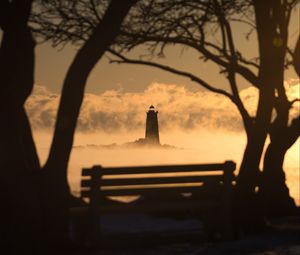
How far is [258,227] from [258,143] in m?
1.84

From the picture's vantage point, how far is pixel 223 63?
58.1ft

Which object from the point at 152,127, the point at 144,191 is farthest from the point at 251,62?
the point at 152,127

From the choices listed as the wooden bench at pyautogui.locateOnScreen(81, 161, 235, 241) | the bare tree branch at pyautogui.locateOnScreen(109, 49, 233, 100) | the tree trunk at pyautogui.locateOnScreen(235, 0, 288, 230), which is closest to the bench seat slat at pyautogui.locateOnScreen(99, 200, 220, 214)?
the wooden bench at pyautogui.locateOnScreen(81, 161, 235, 241)

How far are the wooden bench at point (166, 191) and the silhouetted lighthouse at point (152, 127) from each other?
54.4 metres

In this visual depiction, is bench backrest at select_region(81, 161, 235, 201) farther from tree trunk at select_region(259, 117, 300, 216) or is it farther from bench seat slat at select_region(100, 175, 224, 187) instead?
tree trunk at select_region(259, 117, 300, 216)

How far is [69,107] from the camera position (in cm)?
1079

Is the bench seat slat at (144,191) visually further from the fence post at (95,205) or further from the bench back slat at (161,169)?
the bench back slat at (161,169)

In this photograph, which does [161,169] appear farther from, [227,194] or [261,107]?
[261,107]

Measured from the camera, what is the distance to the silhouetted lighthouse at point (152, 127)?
67.4 meters

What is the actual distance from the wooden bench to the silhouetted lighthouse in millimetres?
54354

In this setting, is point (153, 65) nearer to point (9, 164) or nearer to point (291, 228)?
point (291, 228)

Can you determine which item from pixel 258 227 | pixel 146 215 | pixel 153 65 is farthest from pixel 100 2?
pixel 258 227

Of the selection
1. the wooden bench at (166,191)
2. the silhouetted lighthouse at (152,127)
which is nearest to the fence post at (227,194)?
the wooden bench at (166,191)

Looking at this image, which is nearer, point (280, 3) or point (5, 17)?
point (5, 17)
